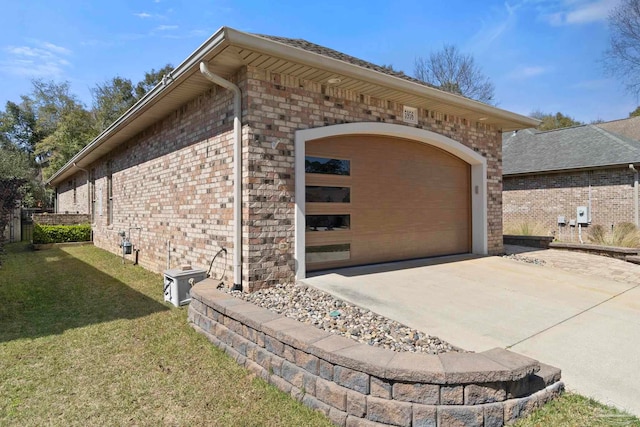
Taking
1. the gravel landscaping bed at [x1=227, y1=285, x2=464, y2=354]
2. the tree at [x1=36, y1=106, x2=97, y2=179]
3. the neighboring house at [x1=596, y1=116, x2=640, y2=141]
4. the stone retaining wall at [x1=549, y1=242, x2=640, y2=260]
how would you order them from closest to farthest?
the gravel landscaping bed at [x1=227, y1=285, x2=464, y2=354] → the stone retaining wall at [x1=549, y1=242, x2=640, y2=260] → the neighboring house at [x1=596, y1=116, x2=640, y2=141] → the tree at [x1=36, y1=106, x2=97, y2=179]

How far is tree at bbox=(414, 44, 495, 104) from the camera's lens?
2269 cm

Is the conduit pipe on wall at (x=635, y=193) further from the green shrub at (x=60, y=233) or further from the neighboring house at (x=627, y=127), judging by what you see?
the green shrub at (x=60, y=233)

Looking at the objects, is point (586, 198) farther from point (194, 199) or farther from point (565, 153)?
point (194, 199)

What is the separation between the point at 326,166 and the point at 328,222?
35.3 inches

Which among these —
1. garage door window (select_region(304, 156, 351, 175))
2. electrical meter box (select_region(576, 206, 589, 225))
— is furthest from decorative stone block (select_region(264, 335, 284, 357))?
electrical meter box (select_region(576, 206, 589, 225))

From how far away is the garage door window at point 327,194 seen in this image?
5.54 meters

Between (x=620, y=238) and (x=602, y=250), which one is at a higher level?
(x=620, y=238)

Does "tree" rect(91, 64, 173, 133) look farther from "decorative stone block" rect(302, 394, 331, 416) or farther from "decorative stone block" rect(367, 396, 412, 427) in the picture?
"decorative stone block" rect(367, 396, 412, 427)

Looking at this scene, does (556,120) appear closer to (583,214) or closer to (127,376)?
(583,214)

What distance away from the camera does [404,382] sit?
2336mm

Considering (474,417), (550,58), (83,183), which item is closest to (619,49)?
(550,58)

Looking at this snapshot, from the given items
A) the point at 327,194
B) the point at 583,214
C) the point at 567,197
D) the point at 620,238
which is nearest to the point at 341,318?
the point at 327,194

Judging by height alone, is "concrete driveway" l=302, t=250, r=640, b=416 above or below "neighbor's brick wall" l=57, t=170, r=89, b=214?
below

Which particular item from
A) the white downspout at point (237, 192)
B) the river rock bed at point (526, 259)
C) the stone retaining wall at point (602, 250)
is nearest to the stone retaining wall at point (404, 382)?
the white downspout at point (237, 192)
